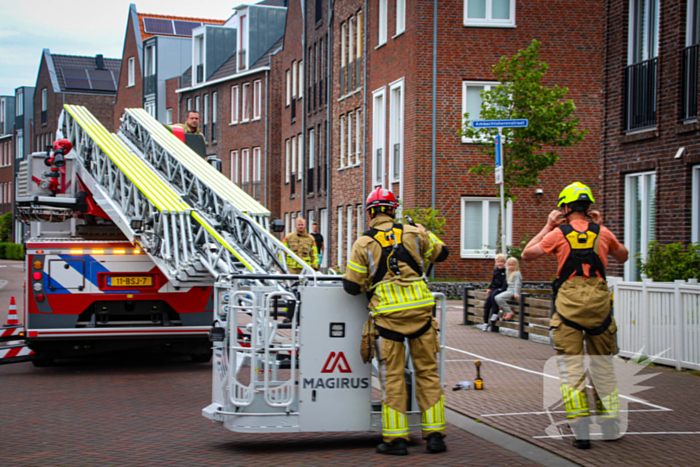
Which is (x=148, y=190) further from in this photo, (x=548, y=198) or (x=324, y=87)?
(x=324, y=87)

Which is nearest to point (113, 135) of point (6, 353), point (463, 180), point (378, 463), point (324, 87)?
point (6, 353)

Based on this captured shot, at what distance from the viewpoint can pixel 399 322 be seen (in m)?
6.39

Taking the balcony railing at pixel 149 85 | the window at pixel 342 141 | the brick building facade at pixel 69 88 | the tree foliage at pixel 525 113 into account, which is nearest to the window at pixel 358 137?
the window at pixel 342 141

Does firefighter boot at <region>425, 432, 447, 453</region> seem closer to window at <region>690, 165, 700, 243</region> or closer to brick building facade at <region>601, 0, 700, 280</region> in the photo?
brick building facade at <region>601, 0, 700, 280</region>

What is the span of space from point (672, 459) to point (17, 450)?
472 cm

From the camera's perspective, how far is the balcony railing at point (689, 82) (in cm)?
1370

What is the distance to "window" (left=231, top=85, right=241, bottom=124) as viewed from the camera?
48.2 metres

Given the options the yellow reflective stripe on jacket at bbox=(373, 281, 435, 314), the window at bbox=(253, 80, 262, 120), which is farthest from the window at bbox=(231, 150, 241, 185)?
the yellow reflective stripe on jacket at bbox=(373, 281, 435, 314)

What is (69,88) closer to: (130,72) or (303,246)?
(130,72)

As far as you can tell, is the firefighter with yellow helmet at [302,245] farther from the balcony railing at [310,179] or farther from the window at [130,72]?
the window at [130,72]

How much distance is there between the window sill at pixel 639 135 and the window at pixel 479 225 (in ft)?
31.8

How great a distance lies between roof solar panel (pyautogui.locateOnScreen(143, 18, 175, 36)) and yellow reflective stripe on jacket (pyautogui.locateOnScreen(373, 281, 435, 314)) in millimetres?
57550

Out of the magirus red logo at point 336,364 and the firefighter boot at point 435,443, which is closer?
the firefighter boot at point 435,443

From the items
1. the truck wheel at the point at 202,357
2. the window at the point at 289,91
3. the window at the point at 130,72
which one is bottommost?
the truck wheel at the point at 202,357
